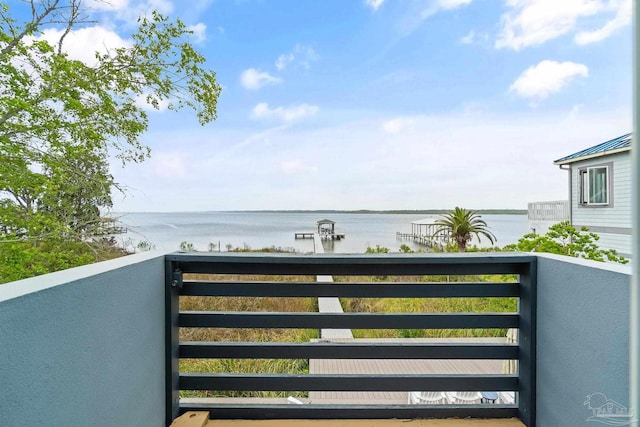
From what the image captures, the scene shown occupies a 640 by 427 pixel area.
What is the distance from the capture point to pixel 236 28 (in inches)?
206

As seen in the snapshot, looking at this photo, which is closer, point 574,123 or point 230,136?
point 574,123

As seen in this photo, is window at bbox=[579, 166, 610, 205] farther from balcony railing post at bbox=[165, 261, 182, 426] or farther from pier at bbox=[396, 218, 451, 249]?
balcony railing post at bbox=[165, 261, 182, 426]

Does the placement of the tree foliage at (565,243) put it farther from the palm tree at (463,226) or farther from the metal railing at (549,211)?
the palm tree at (463,226)

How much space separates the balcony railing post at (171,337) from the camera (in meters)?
1.64

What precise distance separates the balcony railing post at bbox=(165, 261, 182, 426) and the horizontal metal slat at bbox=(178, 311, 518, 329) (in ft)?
0.29

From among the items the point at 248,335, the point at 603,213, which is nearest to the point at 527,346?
the point at 248,335

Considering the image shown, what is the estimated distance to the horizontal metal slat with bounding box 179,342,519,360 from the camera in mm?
1706

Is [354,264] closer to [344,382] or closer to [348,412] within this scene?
[344,382]

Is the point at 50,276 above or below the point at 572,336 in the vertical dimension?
above

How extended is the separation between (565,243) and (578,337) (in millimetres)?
5904

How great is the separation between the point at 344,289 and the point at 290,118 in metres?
8.26

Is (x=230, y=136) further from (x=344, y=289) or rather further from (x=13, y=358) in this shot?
(x=13, y=358)

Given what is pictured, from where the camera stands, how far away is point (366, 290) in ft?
5.59

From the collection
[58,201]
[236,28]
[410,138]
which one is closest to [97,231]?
[58,201]
